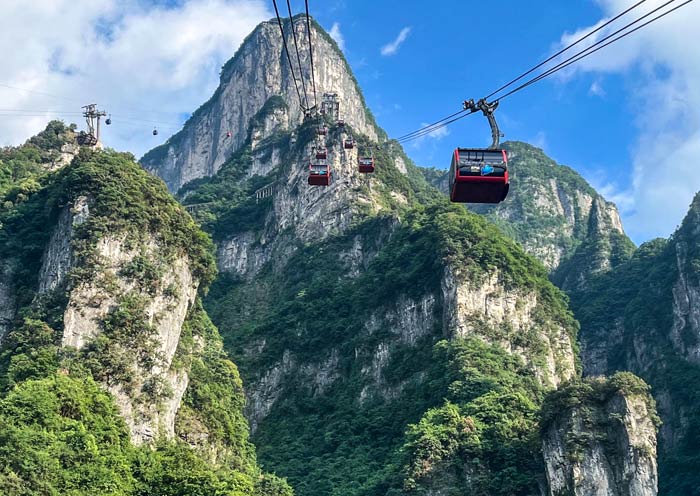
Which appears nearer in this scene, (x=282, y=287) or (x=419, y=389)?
(x=419, y=389)

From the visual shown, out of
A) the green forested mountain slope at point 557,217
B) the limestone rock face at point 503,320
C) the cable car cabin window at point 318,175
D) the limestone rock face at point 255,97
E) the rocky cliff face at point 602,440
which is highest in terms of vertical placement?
the limestone rock face at point 255,97

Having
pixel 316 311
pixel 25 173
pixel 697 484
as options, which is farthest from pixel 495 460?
pixel 25 173

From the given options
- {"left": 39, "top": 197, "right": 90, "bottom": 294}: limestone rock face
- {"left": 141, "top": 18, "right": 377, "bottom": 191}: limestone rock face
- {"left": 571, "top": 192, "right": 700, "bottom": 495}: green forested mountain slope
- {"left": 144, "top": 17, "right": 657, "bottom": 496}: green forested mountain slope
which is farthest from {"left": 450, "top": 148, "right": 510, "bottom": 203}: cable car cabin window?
{"left": 141, "top": 18, "right": 377, "bottom": 191}: limestone rock face

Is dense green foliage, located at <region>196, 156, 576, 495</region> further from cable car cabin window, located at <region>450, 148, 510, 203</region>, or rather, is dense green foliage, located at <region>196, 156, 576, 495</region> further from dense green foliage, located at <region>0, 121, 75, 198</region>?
cable car cabin window, located at <region>450, 148, 510, 203</region>

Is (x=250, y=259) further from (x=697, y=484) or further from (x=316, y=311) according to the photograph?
(x=697, y=484)

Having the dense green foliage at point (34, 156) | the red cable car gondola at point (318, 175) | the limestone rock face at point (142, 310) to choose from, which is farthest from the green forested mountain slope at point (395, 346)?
the dense green foliage at point (34, 156)

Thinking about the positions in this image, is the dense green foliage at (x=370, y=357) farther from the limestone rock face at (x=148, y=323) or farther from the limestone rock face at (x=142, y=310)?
the limestone rock face at (x=142, y=310)

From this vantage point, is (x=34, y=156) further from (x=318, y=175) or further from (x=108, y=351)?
(x=318, y=175)
